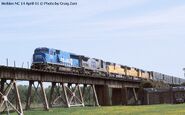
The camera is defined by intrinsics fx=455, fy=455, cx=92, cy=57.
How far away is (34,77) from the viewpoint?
186ft

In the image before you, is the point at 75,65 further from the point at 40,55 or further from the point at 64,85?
the point at 40,55

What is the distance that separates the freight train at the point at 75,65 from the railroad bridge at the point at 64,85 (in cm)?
110

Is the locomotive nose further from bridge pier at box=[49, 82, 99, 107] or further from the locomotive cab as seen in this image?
bridge pier at box=[49, 82, 99, 107]

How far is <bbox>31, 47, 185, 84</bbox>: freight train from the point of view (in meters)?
61.4

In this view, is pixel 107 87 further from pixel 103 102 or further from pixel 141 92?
pixel 141 92

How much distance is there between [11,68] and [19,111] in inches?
188

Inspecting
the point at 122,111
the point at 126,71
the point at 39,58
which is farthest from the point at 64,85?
the point at 126,71

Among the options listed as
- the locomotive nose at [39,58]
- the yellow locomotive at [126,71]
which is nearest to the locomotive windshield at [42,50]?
the locomotive nose at [39,58]

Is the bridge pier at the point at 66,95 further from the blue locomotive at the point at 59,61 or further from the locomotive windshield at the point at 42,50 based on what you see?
the locomotive windshield at the point at 42,50

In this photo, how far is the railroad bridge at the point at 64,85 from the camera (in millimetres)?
50219

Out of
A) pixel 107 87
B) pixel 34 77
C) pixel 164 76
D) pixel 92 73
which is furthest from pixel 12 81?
pixel 164 76

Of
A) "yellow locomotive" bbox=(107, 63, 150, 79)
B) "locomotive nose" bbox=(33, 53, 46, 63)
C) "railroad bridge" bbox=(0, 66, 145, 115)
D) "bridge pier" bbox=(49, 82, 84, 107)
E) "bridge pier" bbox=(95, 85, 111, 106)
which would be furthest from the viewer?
"yellow locomotive" bbox=(107, 63, 150, 79)

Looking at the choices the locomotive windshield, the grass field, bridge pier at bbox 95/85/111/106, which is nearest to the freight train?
the locomotive windshield

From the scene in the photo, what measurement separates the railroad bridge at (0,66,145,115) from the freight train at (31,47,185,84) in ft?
3.61
